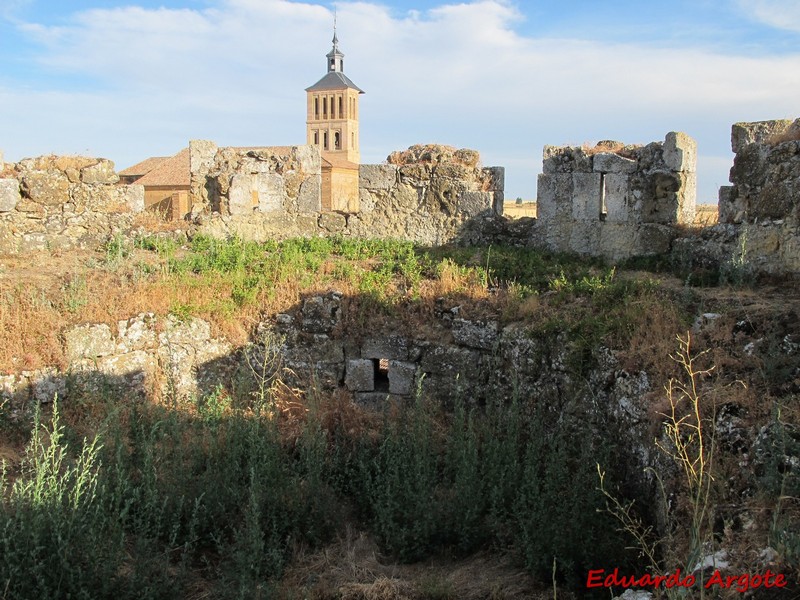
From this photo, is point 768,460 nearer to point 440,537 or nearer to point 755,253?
point 440,537

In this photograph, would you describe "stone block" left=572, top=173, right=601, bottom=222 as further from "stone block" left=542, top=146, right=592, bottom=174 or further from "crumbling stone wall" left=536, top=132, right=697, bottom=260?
"stone block" left=542, top=146, right=592, bottom=174

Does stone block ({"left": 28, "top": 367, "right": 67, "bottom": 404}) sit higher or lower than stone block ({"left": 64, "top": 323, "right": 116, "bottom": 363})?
lower

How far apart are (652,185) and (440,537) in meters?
6.43

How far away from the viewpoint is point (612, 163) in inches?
378

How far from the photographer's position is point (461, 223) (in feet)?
35.1

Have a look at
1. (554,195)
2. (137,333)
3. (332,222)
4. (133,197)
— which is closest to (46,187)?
(133,197)

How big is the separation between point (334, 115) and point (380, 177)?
200 feet

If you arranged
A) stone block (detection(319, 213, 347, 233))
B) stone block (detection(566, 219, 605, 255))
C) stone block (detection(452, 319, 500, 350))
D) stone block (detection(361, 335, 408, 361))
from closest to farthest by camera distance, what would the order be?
stone block (detection(452, 319, 500, 350)) → stone block (detection(361, 335, 408, 361)) → stone block (detection(566, 219, 605, 255)) → stone block (detection(319, 213, 347, 233))

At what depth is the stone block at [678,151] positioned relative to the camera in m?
9.16

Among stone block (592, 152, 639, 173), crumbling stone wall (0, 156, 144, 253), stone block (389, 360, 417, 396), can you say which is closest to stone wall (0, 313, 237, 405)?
stone block (389, 360, 417, 396)

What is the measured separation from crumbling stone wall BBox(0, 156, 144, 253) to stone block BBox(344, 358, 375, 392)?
484 centimetres

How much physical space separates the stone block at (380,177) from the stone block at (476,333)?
13.2 ft

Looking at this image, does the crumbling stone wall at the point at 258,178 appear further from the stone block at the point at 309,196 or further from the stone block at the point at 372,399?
the stone block at the point at 372,399

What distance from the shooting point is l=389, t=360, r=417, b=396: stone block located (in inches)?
307
